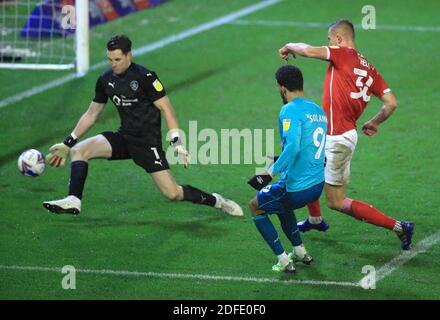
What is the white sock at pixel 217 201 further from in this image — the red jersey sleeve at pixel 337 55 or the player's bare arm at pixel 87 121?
the red jersey sleeve at pixel 337 55

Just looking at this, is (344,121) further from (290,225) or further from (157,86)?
(157,86)

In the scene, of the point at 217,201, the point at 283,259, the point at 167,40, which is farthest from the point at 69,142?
the point at 167,40

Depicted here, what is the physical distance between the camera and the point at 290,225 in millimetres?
9969

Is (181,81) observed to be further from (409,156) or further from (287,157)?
(287,157)

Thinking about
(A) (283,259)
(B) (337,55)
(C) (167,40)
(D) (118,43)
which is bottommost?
(A) (283,259)

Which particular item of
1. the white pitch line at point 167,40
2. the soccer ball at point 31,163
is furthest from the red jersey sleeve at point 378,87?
the white pitch line at point 167,40

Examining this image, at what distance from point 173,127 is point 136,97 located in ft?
2.06

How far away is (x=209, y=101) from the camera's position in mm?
16953

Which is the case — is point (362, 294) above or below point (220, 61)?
below

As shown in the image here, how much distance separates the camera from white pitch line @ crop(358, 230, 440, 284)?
10006 millimetres

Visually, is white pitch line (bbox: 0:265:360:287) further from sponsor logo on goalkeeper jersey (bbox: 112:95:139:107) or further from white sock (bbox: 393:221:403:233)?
sponsor logo on goalkeeper jersey (bbox: 112:95:139:107)

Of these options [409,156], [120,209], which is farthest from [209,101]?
[120,209]
